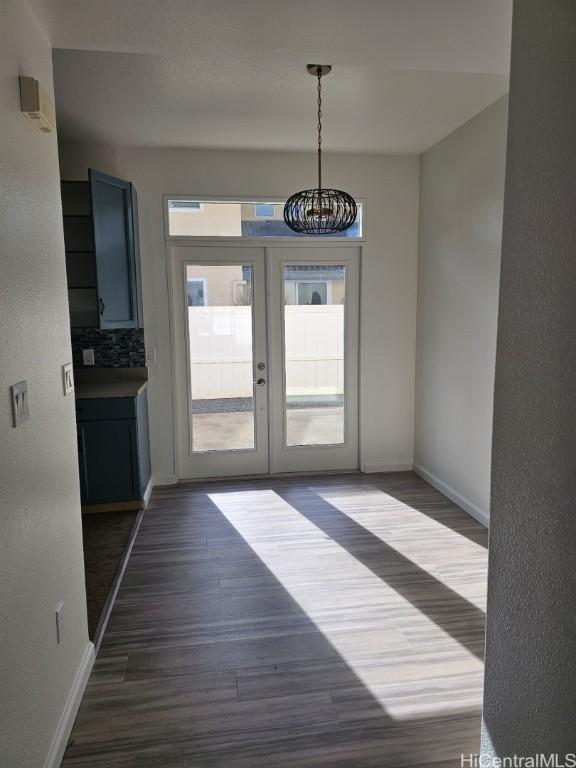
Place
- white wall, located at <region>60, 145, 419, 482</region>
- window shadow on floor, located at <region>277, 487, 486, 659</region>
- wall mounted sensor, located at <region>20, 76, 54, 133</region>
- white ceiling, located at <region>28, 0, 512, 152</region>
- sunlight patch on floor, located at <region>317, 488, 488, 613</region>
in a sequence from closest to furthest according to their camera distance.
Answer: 1. wall mounted sensor, located at <region>20, 76, 54, 133</region>
2. white ceiling, located at <region>28, 0, 512, 152</region>
3. window shadow on floor, located at <region>277, 487, 486, 659</region>
4. sunlight patch on floor, located at <region>317, 488, 488, 613</region>
5. white wall, located at <region>60, 145, 419, 482</region>

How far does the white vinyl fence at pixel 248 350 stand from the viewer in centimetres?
441

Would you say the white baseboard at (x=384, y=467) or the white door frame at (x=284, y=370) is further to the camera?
the white baseboard at (x=384, y=467)

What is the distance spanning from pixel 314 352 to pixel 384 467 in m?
1.26

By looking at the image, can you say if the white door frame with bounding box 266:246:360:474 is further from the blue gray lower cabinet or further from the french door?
the blue gray lower cabinet

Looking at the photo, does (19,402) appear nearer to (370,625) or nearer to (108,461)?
(370,625)

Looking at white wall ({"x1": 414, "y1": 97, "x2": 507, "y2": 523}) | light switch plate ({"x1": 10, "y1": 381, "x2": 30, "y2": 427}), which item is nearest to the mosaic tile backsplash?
white wall ({"x1": 414, "y1": 97, "x2": 507, "y2": 523})

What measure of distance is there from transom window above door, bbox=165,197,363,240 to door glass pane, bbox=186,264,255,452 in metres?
0.28

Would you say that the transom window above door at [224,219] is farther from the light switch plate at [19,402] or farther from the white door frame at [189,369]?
the light switch plate at [19,402]

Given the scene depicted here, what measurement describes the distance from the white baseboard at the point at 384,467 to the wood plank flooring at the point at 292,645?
92 centimetres

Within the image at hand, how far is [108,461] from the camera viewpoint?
3723 mm

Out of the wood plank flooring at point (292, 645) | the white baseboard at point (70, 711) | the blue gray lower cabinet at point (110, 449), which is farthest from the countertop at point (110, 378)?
the white baseboard at point (70, 711)

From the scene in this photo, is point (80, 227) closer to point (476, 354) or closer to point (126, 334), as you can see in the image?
point (126, 334)

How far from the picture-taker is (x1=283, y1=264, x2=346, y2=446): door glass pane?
450cm

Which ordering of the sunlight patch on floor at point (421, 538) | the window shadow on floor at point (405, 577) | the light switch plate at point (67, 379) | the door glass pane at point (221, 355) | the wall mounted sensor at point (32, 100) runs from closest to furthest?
the wall mounted sensor at point (32, 100), the light switch plate at point (67, 379), the window shadow on floor at point (405, 577), the sunlight patch on floor at point (421, 538), the door glass pane at point (221, 355)
